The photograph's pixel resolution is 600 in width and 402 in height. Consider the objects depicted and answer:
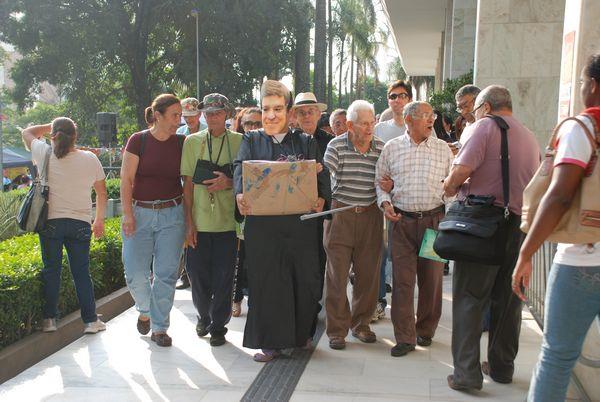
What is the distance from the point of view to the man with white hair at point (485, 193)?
425 centimetres

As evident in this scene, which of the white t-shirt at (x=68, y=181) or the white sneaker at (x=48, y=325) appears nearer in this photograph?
the white sneaker at (x=48, y=325)

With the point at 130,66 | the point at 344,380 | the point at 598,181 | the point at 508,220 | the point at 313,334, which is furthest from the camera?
the point at 130,66

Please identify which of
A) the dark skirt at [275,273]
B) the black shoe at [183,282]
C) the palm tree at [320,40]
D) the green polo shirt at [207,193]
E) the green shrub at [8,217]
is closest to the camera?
the dark skirt at [275,273]

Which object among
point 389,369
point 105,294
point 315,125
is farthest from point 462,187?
point 105,294

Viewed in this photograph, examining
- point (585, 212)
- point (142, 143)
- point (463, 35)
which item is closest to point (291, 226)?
point (142, 143)

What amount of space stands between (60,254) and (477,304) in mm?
3312

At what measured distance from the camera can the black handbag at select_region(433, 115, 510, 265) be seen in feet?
13.6

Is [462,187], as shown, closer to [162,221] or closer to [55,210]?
[162,221]

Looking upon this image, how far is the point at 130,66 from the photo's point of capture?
3108 cm

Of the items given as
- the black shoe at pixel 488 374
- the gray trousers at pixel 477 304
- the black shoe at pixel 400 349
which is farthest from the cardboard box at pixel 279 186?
the black shoe at pixel 488 374

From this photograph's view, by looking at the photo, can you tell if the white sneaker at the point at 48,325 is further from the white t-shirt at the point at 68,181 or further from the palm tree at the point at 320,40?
the palm tree at the point at 320,40

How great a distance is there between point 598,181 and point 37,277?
4361 mm

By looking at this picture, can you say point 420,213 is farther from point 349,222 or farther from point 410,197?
point 349,222

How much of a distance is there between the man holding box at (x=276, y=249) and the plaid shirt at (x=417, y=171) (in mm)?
596
